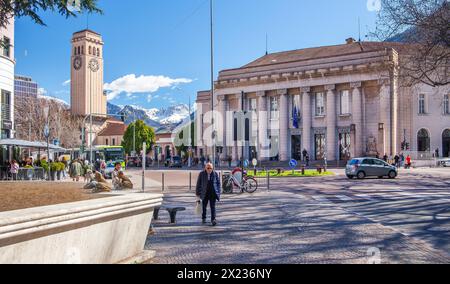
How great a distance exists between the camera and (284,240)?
400 inches

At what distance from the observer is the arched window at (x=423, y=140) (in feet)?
198

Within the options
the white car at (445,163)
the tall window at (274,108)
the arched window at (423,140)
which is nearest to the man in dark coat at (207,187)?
the white car at (445,163)

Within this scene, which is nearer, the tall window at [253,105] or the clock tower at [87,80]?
the tall window at [253,105]

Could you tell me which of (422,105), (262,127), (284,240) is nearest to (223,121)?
(262,127)

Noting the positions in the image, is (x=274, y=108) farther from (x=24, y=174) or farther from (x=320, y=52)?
(x=24, y=174)

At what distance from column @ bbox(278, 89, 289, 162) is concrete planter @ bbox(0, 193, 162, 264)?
194ft

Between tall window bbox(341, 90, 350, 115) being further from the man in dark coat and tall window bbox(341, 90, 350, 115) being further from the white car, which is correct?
the man in dark coat

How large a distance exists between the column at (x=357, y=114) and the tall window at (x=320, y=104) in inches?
186

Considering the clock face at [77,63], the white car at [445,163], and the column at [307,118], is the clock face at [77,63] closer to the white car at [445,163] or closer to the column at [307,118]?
the column at [307,118]

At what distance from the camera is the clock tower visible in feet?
285

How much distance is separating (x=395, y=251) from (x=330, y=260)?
170 cm

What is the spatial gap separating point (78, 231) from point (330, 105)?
59105 mm

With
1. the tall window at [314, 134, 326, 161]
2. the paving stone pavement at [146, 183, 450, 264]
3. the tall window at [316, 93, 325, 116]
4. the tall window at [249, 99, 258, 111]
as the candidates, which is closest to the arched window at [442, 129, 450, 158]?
the tall window at [314, 134, 326, 161]
